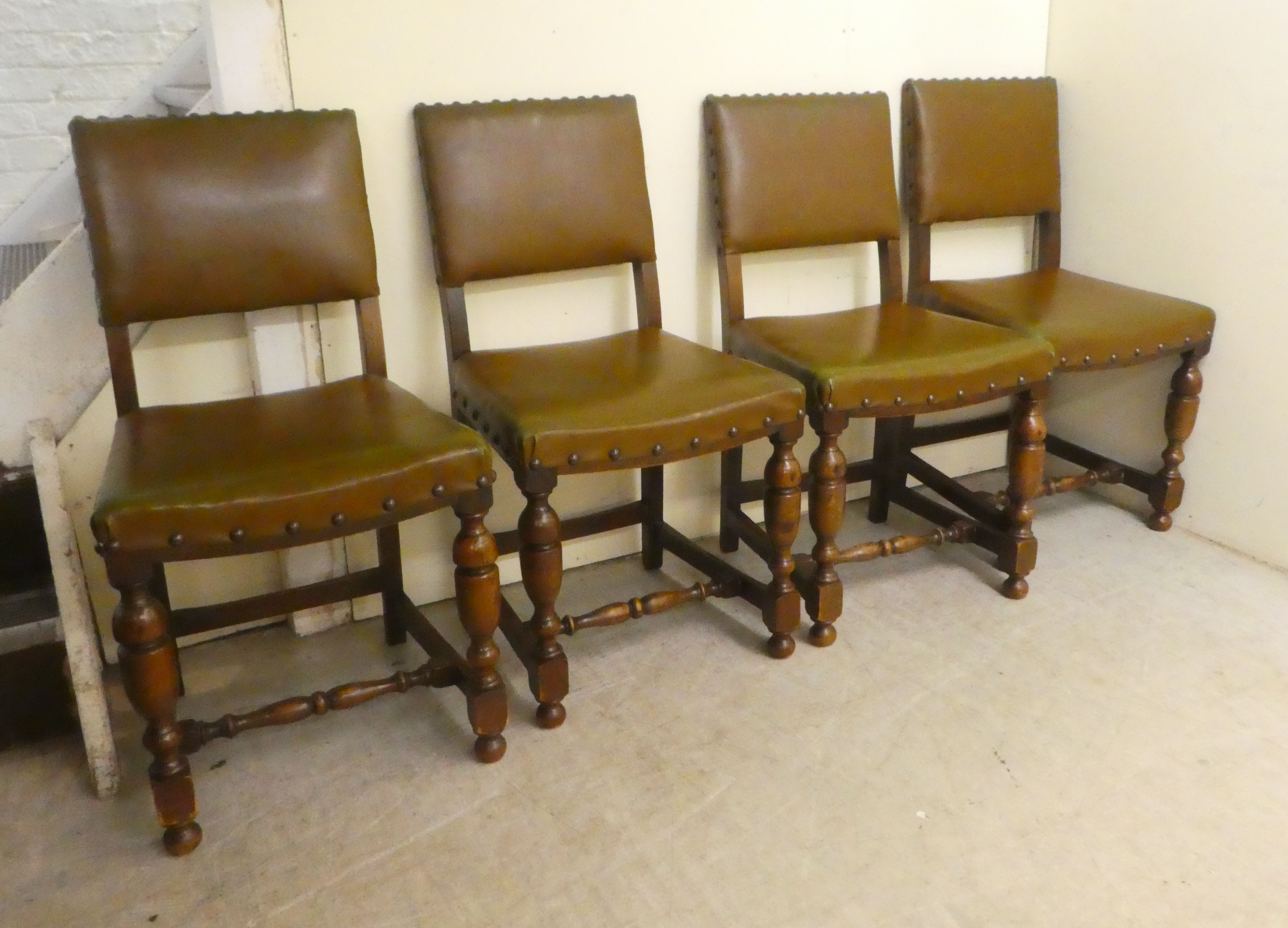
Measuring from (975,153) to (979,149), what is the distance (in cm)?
2

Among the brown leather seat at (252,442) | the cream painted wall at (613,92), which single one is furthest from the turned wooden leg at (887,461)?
the brown leather seat at (252,442)

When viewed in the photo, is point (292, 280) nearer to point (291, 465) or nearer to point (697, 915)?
point (291, 465)

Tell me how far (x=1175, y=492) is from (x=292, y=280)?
174 cm

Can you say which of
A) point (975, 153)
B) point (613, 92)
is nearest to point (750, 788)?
point (613, 92)

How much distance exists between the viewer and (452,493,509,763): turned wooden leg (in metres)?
1.38

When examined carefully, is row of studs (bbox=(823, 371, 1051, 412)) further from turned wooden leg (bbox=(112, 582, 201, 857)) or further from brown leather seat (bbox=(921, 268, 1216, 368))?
turned wooden leg (bbox=(112, 582, 201, 857))

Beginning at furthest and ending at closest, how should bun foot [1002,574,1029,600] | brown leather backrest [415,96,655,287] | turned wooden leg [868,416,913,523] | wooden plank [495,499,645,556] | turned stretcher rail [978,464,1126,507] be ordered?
turned wooden leg [868,416,913,523] < turned stretcher rail [978,464,1126,507] < bun foot [1002,574,1029,600] < wooden plank [495,499,645,556] < brown leather backrest [415,96,655,287]

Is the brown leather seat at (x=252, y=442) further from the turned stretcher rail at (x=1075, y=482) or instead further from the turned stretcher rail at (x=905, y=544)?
the turned stretcher rail at (x=1075, y=482)

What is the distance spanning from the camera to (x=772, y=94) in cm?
199

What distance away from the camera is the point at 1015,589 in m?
1.92

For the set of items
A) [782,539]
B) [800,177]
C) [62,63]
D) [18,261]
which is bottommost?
[782,539]

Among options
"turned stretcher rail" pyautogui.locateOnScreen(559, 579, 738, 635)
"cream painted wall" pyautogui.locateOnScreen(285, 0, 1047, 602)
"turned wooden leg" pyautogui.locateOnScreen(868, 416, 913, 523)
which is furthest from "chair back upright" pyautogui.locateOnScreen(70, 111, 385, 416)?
"turned wooden leg" pyautogui.locateOnScreen(868, 416, 913, 523)

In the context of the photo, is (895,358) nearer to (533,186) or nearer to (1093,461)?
(533,186)

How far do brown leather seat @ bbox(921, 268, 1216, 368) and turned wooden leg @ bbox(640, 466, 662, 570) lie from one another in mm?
661
